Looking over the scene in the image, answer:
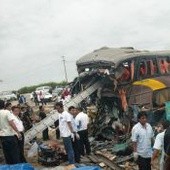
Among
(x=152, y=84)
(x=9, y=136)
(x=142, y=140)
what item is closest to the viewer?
(x=142, y=140)

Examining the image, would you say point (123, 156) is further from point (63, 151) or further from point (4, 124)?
point (4, 124)

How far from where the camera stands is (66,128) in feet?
42.3

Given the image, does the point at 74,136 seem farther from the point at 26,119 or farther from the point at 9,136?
the point at 26,119

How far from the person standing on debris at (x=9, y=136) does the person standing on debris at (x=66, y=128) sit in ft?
4.19

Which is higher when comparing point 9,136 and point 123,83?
point 123,83

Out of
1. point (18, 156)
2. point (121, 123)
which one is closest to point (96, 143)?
point (121, 123)

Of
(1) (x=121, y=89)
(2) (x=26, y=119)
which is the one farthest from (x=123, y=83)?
(2) (x=26, y=119)

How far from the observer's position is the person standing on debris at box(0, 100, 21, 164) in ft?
39.0

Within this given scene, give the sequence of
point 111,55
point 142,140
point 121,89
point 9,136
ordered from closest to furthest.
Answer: point 142,140 → point 9,136 → point 121,89 → point 111,55

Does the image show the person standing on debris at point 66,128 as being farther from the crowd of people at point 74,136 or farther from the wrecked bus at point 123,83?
the wrecked bus at point 123,83

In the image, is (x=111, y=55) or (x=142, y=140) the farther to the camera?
(x=111, y=55)

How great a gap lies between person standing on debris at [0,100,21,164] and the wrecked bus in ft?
16.4

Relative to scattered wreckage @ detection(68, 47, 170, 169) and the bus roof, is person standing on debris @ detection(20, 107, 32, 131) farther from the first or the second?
the bus roof

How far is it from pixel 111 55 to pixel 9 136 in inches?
253
